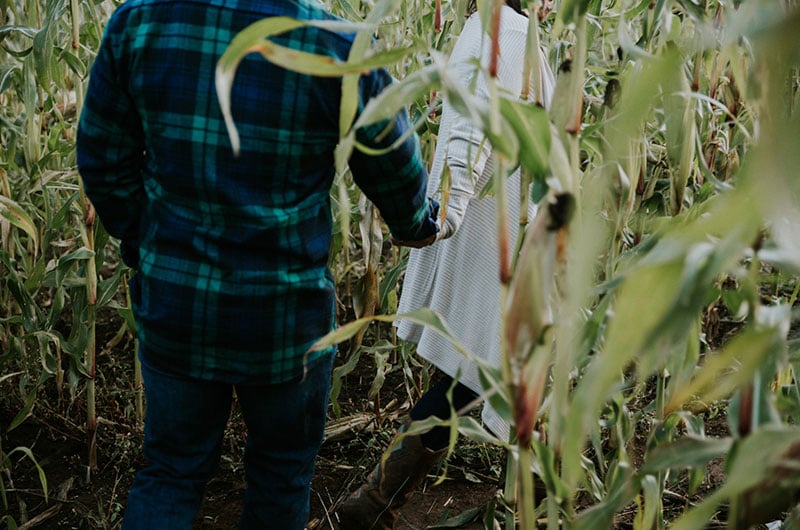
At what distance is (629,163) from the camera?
4.04 ft

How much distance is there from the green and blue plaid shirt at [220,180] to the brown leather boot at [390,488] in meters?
0.47

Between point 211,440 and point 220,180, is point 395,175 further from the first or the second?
point 211,440

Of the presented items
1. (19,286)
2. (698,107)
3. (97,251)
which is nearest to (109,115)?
(97,251)

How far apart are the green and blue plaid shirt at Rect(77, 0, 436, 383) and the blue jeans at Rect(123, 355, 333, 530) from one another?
0.05m

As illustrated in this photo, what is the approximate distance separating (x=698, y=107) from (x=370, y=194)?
0.54 m

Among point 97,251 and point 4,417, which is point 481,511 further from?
point 4,417

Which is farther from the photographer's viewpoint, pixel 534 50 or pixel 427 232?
pixel 427 232

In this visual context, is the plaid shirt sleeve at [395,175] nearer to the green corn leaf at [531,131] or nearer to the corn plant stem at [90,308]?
the green corn leaf at [531,131]

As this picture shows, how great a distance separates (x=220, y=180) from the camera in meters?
1.13

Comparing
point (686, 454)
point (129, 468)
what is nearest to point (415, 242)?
point (686, 454)

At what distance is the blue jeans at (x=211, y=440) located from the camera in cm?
126

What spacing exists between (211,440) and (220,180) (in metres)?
0.45

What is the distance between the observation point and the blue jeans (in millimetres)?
1264

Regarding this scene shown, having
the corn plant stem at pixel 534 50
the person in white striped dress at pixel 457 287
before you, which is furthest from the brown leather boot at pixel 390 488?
the corn plant stem at pixel 534 50
